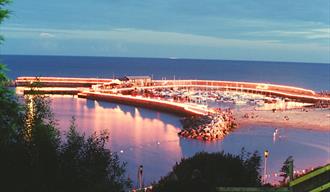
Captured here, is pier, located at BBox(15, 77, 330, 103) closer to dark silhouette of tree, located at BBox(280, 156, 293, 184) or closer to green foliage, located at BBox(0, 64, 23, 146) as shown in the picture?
dark silhouette of tree, located at BBox(280, 156, 293, 184)

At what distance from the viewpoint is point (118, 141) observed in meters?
41.2

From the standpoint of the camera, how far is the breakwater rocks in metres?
41.1

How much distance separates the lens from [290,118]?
52.8 m

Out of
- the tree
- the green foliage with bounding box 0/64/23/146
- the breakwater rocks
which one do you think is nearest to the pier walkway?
the breakwater rocks

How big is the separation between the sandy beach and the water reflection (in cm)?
240

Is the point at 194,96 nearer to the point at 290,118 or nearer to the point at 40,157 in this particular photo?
the point at 290,118

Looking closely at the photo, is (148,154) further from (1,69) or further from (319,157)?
(1,69)

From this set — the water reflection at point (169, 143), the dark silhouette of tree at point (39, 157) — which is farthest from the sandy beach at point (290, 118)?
the dark silhouette of tree at point (39, 157)

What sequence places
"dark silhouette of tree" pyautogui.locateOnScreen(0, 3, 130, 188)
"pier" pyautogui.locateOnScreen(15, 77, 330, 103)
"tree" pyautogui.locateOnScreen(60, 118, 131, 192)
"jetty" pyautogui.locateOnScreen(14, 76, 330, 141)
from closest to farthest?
"dark silhouette of tree" pyautogui.locateOnScreen(0, 3, 130, 188) < "tree" pyautogui.locateOnScreen(60, 118, 131, 192) < "jetty" pyautogui.locateOnScreen(14, 76, 330, 141) < "pier" pyautogui.locateOnScreen(15, 77, 330, 103)

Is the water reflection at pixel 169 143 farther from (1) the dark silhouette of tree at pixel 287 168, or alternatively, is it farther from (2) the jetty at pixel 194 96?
(1) the dark silhouette of tree at pixel 287 168

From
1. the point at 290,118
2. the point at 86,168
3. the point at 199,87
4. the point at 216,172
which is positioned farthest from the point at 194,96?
the point at 86,168

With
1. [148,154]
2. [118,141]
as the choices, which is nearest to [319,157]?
[148,154]

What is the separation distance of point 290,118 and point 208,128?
46.6ft

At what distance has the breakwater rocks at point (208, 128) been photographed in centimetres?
4112
